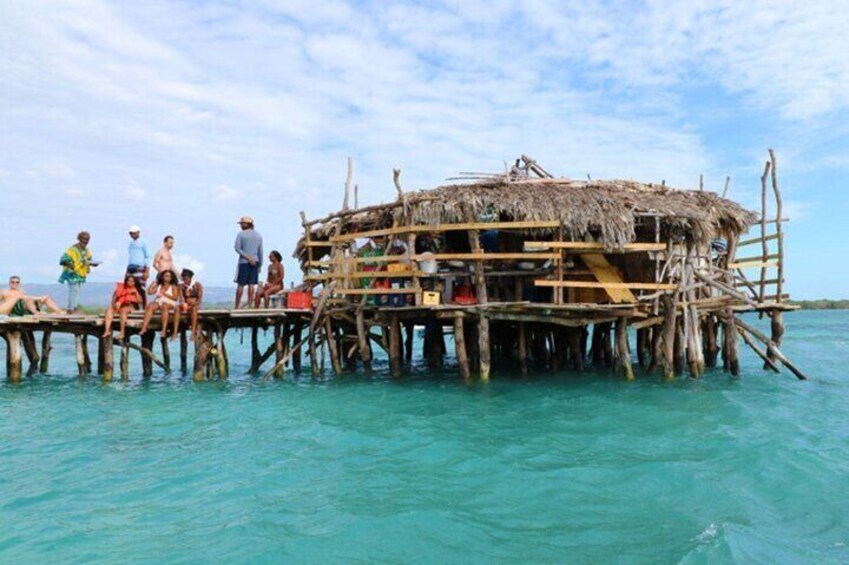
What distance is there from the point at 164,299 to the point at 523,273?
7.71 meters

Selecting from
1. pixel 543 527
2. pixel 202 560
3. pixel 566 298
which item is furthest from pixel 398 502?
pixel 566 298

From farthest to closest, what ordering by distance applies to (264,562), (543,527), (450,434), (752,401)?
(752,401) → (450,434) → (543,527) → (264,562)

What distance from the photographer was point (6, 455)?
10172 millimetres

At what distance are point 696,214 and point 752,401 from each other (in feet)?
12.8

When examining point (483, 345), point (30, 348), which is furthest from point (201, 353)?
point (483, 345)

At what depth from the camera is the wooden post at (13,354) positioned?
52.9 feet

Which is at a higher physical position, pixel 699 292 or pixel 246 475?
pixel 699 292

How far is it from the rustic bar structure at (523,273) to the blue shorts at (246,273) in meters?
0.87

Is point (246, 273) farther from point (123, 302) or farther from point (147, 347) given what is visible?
point (147, 347)

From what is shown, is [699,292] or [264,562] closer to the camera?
[264,562]

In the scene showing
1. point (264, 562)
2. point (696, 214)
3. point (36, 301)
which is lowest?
point (264, 562)

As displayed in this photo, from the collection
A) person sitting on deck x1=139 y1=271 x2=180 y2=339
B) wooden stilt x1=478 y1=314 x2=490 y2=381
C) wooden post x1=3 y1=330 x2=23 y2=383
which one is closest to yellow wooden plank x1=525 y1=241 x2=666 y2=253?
wooden stilt x1=478 y1=314 x2=490 y2=381

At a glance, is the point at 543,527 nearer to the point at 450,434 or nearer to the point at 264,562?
the point at 264,562

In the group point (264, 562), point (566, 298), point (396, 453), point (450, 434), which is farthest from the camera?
point (566, 298)
